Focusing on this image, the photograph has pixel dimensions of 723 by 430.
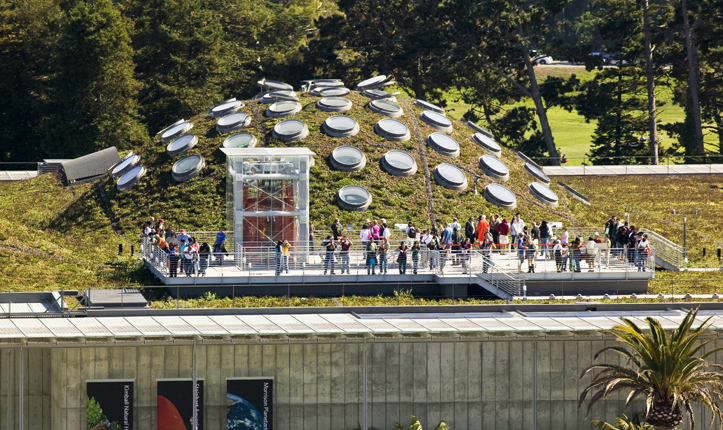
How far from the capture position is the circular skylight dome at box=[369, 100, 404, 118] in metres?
63.2

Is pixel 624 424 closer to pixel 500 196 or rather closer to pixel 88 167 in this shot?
pixel 500 196

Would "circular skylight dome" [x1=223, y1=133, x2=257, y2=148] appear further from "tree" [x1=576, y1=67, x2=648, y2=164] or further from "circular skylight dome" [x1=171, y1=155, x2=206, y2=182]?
"tree" [x1=576, y1=67, x2=648, y2=164]

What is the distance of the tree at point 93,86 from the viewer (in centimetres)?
8044

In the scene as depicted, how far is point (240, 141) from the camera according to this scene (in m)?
58.9

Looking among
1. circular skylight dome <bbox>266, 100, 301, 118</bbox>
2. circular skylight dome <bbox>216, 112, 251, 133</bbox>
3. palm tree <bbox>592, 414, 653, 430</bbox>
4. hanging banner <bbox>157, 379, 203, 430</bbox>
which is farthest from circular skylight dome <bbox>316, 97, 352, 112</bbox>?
palm tree <bbox>592, 414, 653, 430</bbox>

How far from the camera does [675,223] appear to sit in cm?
6241

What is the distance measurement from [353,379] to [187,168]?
83.1 feet

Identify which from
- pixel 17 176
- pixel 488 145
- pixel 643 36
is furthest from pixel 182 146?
pixel 643 36

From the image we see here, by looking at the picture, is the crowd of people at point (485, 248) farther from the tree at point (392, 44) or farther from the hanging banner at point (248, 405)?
the tree at point (392, 44)

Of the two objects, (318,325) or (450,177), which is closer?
(318,325)

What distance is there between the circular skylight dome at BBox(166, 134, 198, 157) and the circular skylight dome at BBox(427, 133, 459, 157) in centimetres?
1250

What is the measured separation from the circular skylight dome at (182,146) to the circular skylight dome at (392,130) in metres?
9.70

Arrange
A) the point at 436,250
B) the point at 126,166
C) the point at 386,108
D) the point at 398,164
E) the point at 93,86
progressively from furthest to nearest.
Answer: the point at 93,86, the point at 386,108, the point at 126,166, the point at 398,164, the point at 436,250

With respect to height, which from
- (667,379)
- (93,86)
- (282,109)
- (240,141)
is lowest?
(667,379)
